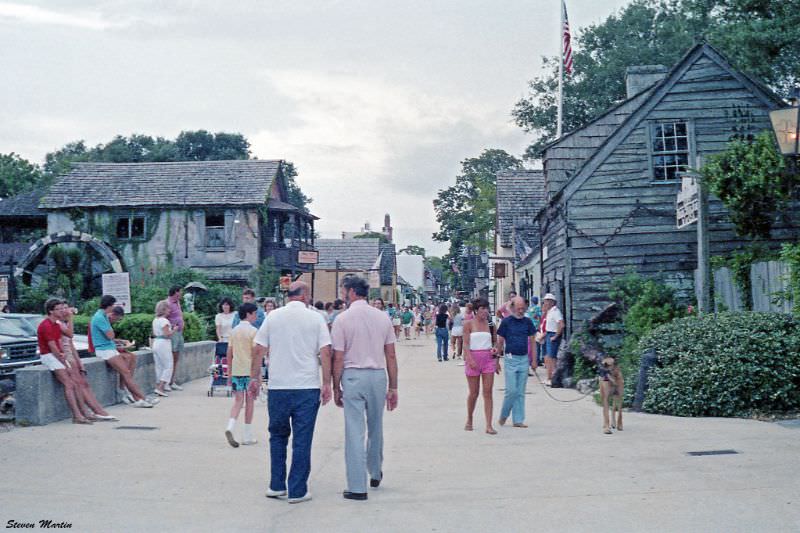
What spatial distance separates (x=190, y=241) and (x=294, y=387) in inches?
1441

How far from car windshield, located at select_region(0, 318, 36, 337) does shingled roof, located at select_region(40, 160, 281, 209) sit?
86.4ft

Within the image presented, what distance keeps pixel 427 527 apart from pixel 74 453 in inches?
189

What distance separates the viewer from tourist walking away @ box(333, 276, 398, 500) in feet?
25.5

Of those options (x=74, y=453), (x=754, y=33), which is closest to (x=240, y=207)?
(x=754, y=33)

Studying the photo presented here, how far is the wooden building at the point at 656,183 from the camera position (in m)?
20.5

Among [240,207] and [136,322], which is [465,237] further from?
[136,322]

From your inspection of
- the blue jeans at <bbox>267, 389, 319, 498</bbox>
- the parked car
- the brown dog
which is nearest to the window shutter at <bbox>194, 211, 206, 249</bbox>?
the parked car

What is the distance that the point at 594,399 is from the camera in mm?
14953

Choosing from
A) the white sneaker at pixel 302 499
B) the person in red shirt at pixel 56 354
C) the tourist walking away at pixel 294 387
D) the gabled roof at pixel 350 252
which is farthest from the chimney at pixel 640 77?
the gabled roof at pixel 350 252

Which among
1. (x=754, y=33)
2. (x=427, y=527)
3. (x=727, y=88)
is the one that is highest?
(x=754, y=33)

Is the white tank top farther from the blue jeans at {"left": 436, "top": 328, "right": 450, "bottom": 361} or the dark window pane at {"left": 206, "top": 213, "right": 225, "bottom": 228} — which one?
the dark window pane at {"left": 206, "top": 213, "right": 225, "bottom": 228}

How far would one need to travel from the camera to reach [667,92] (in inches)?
811

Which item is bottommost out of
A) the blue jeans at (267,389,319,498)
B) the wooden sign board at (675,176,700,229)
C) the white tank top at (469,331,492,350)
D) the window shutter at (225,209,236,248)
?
the blue jeans at (267,389,319,498)

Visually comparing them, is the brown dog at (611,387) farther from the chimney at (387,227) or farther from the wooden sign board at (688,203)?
the chimney at (387,227)
